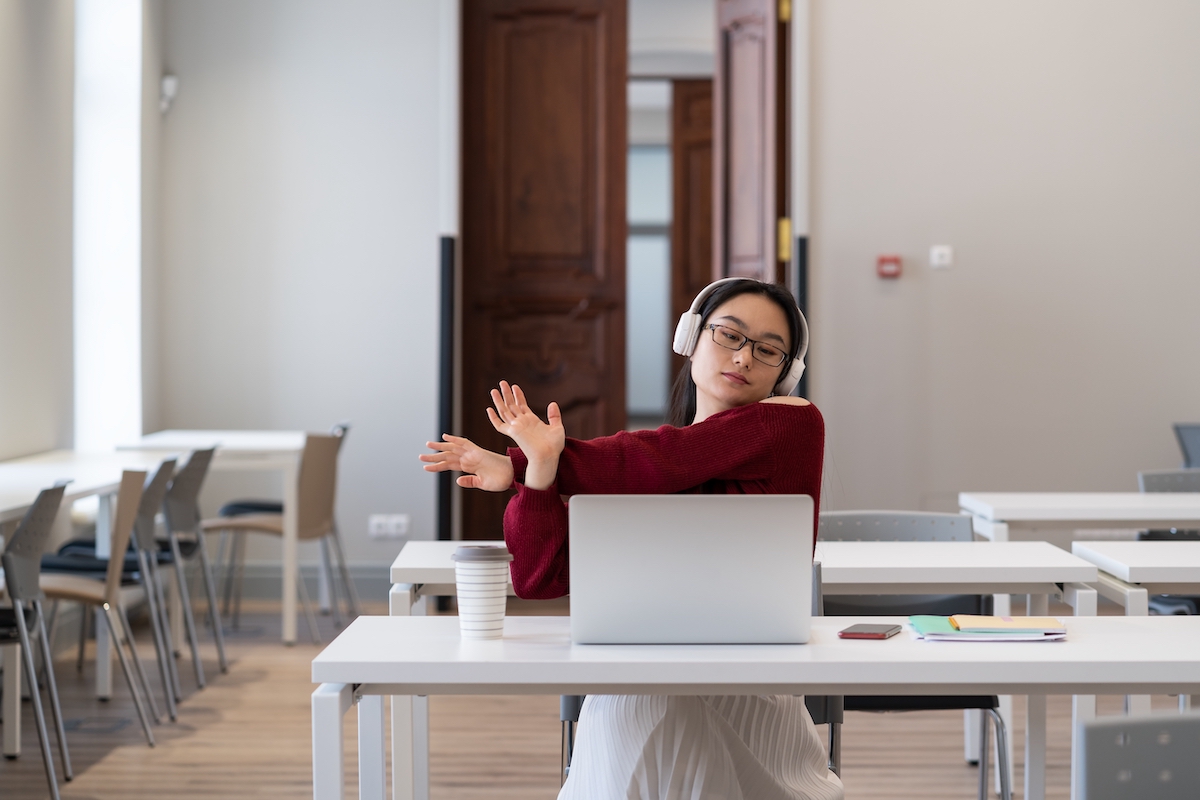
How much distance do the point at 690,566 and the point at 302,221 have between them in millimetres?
4740

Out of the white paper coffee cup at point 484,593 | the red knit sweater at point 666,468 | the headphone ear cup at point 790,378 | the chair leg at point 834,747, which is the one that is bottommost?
the chair leg at point 834,747

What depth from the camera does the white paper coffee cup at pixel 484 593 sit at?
1.66 metres

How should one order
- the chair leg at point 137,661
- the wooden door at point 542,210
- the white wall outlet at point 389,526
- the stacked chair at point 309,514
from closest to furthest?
the chair leg at point 137,661, the stacked chair at point 309,514, the wooden door at point 542,210, the white wall outlet at point 389,526

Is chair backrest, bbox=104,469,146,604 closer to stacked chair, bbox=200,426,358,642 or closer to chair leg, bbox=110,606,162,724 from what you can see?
chair leg, bbox=110,606,162,724

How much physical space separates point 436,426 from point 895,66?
2.69 metres

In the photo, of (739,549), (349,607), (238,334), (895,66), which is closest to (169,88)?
(238,334)

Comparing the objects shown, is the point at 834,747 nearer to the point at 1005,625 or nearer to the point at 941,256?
the point at 1005,625

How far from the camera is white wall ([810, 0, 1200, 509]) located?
552 cm

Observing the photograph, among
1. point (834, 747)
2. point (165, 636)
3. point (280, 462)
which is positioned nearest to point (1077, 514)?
point (834, 747)

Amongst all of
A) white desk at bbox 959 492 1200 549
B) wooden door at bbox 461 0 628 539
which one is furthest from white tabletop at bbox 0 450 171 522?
white desk at bbox 959 492 1200 549

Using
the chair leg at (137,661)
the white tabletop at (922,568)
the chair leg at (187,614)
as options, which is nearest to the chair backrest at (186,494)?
the chair leg at (187,614)

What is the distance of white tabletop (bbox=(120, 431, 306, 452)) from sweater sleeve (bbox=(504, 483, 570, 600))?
3151 mm

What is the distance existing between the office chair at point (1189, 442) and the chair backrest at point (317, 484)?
3.71m

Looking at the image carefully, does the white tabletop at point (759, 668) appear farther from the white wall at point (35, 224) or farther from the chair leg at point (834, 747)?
the white wall at point (35, 224)
